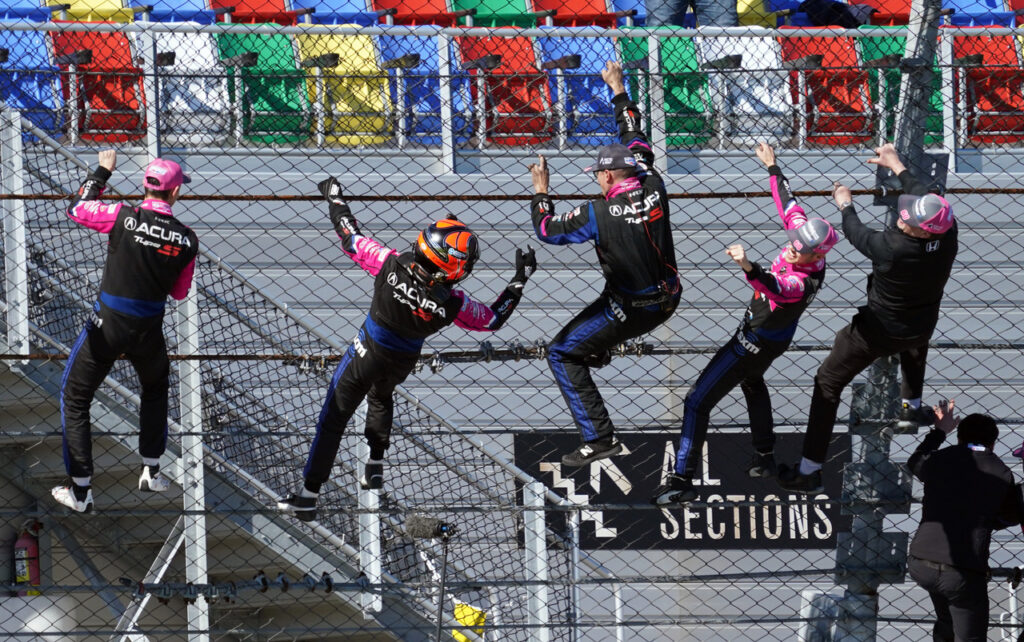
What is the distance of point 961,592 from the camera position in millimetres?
6168

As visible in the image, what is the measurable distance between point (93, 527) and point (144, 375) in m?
2.09

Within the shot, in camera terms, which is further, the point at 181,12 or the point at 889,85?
the point at 181,12

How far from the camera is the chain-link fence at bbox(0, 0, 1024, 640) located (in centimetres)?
656

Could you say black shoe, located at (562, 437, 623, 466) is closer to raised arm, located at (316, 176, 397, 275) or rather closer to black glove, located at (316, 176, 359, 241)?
raised arm, located at (316, 176, 397, 275)

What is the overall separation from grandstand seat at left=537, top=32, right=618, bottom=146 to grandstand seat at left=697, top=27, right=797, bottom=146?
669 millimetres

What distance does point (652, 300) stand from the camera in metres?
5.98

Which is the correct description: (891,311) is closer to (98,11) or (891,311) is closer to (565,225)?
(565,225)

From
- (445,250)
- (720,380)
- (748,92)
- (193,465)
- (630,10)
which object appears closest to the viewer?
(445,250)

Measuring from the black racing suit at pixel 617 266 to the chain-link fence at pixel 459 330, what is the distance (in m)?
0.27

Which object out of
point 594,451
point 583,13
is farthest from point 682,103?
point 594,451

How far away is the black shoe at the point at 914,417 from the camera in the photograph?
6211 mm

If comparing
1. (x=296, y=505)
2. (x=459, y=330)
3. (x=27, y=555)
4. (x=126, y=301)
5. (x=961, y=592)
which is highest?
(x=126, y=301)

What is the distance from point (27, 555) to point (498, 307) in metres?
4.12

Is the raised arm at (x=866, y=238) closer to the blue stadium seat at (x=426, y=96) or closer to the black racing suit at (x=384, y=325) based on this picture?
the black racing suit at (x=384, y=325)
